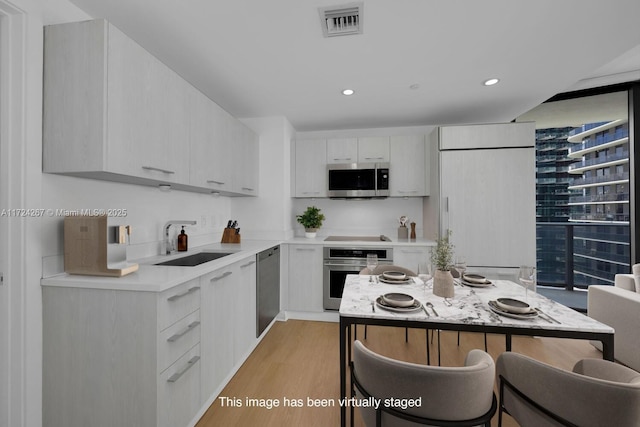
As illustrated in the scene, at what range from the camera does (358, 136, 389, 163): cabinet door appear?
3461 mm

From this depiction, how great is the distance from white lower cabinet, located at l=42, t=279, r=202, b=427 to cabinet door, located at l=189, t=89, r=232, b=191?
1.01m

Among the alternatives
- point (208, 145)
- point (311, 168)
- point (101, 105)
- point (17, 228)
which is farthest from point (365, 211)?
point (17, 228)

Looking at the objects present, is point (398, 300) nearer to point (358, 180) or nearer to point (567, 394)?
point (567, 394)

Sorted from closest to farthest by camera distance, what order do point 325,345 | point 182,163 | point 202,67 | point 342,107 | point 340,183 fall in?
point 182,163
point 202,67
point 325,345
point 342,107
point 340,183

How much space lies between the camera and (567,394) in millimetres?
865

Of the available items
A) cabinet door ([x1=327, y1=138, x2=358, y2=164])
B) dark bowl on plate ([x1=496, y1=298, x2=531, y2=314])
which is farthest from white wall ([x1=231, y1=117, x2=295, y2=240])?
dark bowl on plate ([x1=496, y1=298, x2=531, y2=314])

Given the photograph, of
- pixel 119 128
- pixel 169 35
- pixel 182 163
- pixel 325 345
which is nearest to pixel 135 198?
pixel 182 163

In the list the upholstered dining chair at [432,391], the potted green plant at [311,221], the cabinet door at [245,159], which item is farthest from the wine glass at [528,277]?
the cabinet door at [245,159]

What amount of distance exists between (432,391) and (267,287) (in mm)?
2099

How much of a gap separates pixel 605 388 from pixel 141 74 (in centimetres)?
239

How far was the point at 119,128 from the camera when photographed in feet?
4.58

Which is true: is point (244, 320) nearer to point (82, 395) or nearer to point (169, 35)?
point (82, 395)

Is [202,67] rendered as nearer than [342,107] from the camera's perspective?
Yes

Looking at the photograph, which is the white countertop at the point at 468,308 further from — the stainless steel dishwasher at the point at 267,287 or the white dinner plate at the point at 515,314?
the stainless steel dishwasher at the point at 267,287
